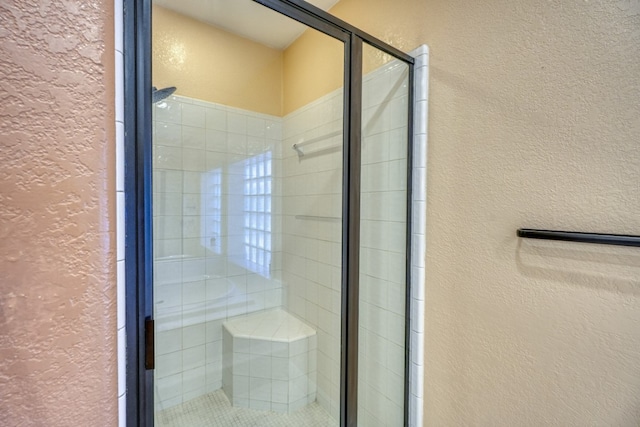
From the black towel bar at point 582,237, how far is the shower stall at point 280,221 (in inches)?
16.6

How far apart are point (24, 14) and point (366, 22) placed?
4.62 ft

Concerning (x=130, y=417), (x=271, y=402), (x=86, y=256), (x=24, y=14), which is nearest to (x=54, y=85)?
(x=24, y=14)

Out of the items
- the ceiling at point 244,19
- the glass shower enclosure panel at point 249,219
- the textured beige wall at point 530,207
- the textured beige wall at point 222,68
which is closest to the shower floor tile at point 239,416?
the glass shower enclosure panel at point 249,219

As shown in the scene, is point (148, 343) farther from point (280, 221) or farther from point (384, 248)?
point (280, 221)

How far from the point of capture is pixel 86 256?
1.76ft

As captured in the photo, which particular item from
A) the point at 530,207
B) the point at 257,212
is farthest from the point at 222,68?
→ the point at 530,207

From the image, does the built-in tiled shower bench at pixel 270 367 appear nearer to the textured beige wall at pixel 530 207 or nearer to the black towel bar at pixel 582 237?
the textured beige wall at pixel 530 207

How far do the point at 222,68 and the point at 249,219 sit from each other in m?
0.99

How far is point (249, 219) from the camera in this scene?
78.7 inches

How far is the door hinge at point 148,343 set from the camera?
0.66 m

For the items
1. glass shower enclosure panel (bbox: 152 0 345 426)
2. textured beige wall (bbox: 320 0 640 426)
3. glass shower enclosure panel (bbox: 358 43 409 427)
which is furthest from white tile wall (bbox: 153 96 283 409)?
textured beige wall (bbox: 320 0 640 426)

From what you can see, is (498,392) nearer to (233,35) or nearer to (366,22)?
(366,22)

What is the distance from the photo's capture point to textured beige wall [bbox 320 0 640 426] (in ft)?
2.44

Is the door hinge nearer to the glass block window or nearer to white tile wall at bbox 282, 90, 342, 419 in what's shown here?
white tile wall at bbox 282, 90, 342, 419
